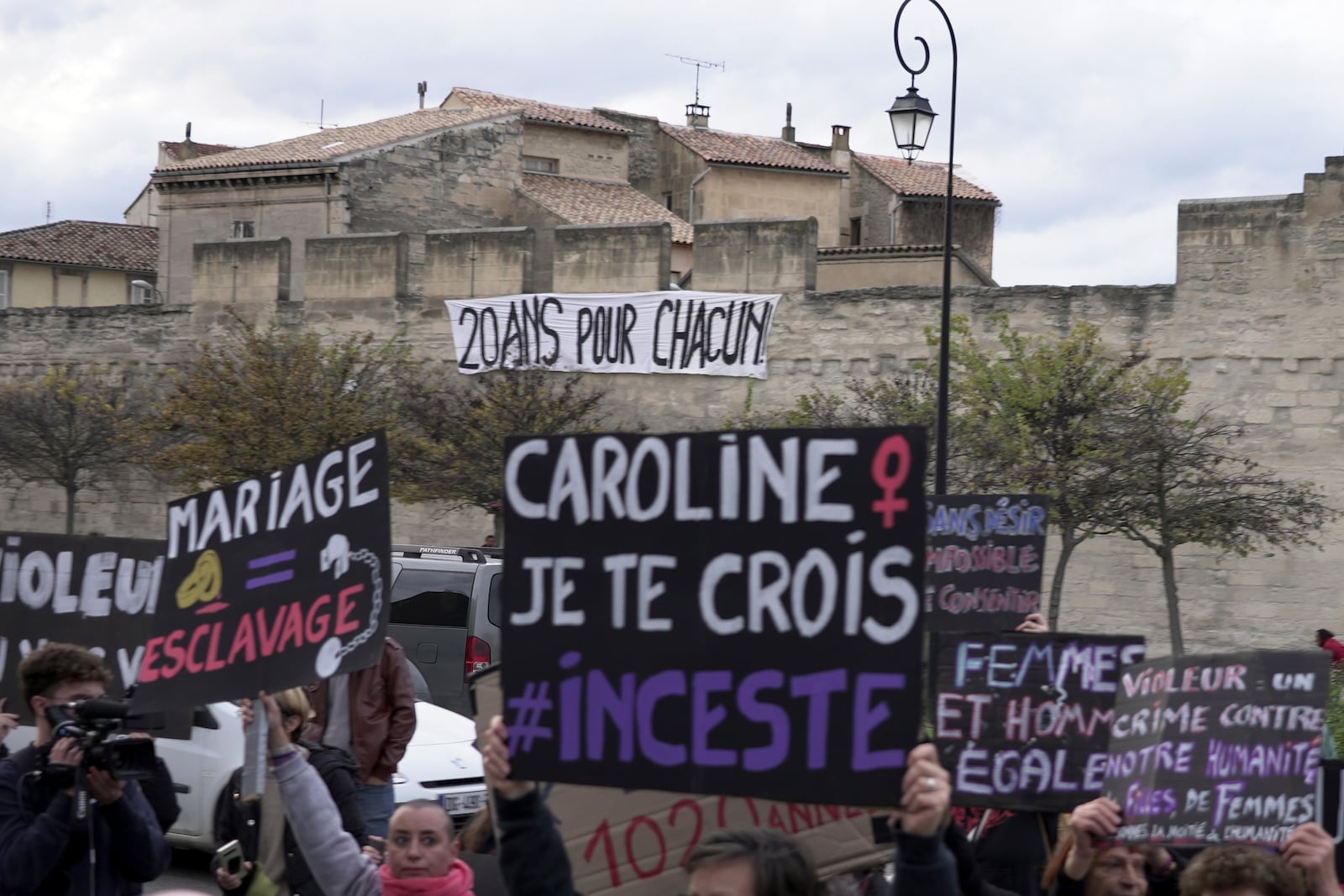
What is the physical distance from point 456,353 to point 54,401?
761 cm

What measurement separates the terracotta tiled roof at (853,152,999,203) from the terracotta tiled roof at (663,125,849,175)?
53.9 inches

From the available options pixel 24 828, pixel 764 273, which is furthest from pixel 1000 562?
pixel 764 273

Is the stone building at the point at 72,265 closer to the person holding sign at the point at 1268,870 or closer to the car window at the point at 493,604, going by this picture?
the car window at the point at 493,604

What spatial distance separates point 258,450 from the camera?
1093 inches

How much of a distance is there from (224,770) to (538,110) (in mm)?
36470

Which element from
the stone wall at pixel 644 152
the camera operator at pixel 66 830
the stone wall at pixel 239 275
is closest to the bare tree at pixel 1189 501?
the stone wall at pixel 239 275

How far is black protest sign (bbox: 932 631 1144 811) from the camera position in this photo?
215 inches

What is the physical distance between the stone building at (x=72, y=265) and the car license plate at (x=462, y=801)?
146 feet

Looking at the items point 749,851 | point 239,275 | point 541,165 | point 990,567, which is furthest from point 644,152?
point 749,851

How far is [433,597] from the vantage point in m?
14.7

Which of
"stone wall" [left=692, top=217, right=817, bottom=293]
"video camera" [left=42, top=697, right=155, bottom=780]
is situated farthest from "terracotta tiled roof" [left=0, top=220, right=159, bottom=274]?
"video camera" [left=42, top=697, right=155, bottom=780]

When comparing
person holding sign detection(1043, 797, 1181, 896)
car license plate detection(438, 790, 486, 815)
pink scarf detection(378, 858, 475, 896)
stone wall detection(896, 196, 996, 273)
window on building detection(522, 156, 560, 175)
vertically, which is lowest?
car license plate detection(438, 790, 486, 815)

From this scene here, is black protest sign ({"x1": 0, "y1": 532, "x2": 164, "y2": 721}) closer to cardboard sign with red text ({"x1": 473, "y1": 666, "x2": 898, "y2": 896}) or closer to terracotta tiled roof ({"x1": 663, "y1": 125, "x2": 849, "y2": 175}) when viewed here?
cardboard sign with red text ({"x1": 473, "y1": 666, "x2": 898, "y2": 896})

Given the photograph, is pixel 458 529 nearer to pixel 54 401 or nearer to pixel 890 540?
pixel 54 401
